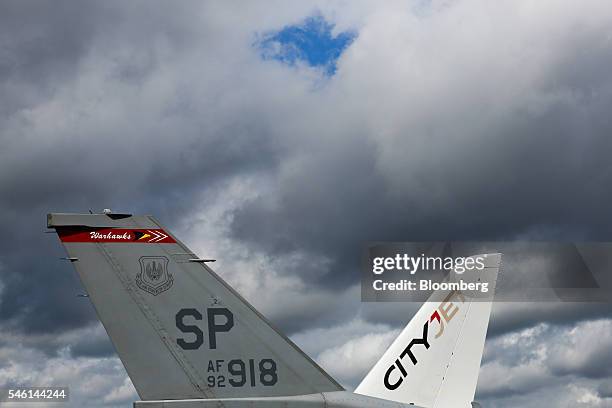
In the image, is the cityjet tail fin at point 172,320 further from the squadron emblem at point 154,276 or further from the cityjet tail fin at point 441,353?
the cityjet tail fin at point 441,353

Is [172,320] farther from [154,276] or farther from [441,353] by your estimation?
[441,353]

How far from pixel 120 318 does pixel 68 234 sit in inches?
86.2

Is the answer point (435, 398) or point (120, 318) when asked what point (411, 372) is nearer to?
point (435, 398)

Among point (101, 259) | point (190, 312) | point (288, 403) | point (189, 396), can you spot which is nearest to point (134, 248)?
point (101, 259)

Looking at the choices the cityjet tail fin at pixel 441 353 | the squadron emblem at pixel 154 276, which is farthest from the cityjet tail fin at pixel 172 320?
the cityjet tail fin at pixel 441 353

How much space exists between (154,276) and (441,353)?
17.0 m

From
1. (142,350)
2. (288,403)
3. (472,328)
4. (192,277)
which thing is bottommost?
(288,403)

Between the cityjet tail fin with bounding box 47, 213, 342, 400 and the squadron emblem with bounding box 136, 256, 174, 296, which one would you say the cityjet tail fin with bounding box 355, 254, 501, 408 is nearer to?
the cityjet tail fin with bounding box 47, 213, 342, 400

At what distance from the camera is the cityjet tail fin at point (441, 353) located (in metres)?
31.4

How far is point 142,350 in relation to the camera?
17.7 m

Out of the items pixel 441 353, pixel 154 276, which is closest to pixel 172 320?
pixel 154 276

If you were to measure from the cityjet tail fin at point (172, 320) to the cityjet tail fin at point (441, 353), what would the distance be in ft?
46.2

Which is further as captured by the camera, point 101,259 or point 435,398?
point 435,398

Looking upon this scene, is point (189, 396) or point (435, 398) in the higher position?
point (435, 398)
